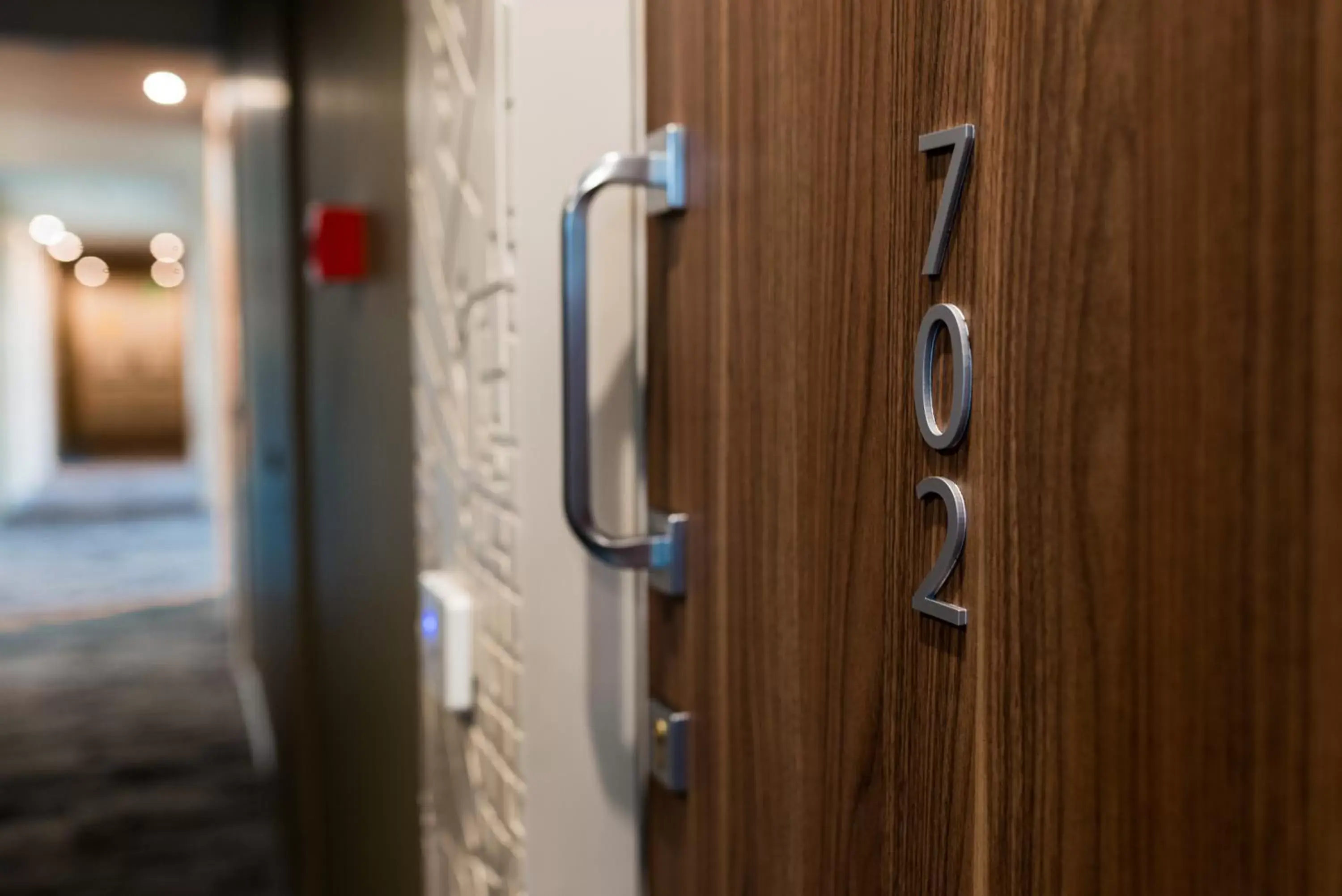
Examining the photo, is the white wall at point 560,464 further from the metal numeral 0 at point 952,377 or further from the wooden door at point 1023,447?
the metal numeral 0 at point 952,377

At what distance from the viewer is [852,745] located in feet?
2.22

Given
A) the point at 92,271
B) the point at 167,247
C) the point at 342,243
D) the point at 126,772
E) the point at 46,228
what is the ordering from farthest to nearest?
1. the point at 92,271
2. the point at 167,247
3. the point at 46,228
4. the point at 126,772
5. the point at 342,243

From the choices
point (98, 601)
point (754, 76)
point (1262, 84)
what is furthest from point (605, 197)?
point (98, 601)

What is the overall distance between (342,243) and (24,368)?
32.7ft

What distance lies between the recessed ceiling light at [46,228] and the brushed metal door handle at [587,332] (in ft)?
34.6

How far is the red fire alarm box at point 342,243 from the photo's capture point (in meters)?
1.62

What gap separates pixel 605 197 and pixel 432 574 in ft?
1.67

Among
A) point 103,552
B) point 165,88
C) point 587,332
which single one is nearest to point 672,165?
point 587,332

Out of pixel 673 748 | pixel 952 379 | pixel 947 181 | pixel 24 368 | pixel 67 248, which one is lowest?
pixel 673 748

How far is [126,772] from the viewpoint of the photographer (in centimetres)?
356

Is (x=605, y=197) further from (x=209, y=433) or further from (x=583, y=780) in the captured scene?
(x=209, y=433)

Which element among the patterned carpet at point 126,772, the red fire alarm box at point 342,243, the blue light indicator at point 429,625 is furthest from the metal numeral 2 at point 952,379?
the patterned carpet at point 126,772

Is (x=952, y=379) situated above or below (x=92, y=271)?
below

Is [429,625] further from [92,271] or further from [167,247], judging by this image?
[92,271]
